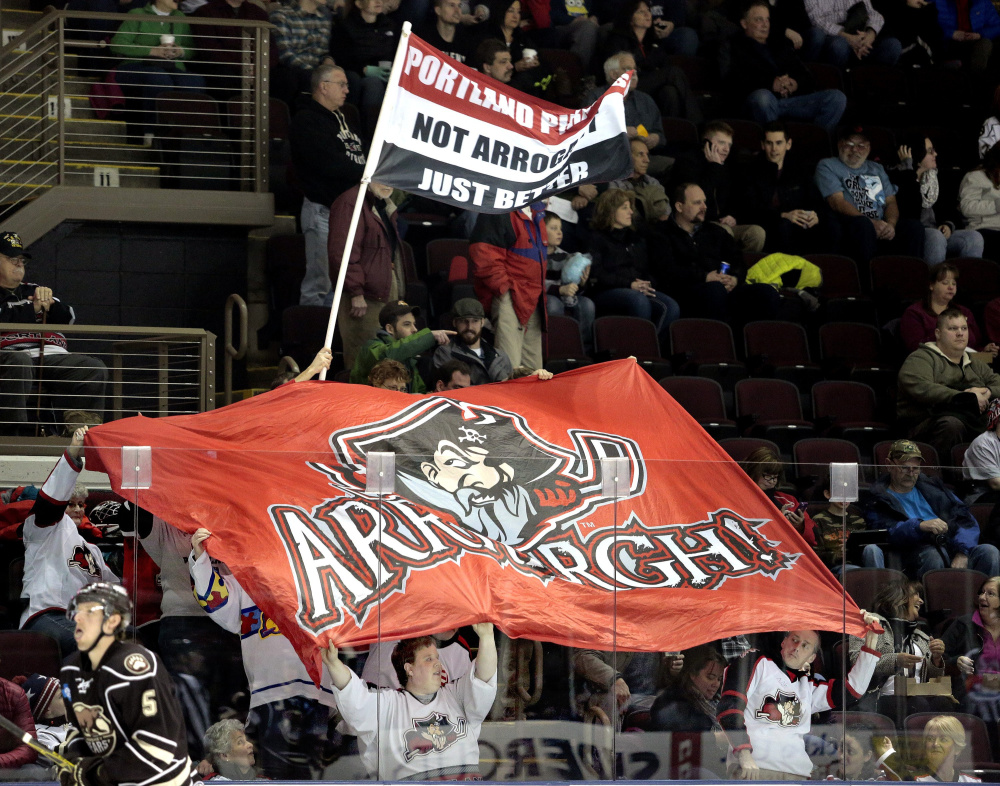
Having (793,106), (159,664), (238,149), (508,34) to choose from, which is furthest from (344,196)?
(793,106)

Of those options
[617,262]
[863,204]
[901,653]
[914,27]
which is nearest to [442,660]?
[901,653]

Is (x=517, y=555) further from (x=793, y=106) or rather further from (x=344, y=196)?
(x=793, y=106)

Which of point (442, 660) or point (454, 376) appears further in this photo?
point (454, 376)

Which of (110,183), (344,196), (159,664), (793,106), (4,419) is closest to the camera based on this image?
(159,664)

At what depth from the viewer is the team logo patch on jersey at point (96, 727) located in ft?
17.6

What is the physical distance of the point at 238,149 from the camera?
11445 millimetres

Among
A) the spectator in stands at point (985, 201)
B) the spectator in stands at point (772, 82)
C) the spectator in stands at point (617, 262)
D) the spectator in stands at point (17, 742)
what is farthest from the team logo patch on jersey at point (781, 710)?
the spectator in stands at point (772, 82)

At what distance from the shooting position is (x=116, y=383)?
882 cm

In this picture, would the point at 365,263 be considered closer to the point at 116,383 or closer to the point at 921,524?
the point at 116,383

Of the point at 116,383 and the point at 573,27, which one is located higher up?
the point at 573,27

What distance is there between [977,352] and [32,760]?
7506mm

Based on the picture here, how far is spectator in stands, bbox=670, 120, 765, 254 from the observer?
38.4 feet

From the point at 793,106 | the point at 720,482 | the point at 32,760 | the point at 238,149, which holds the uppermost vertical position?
the point at 793,106

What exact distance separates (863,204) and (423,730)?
25.6 feet
